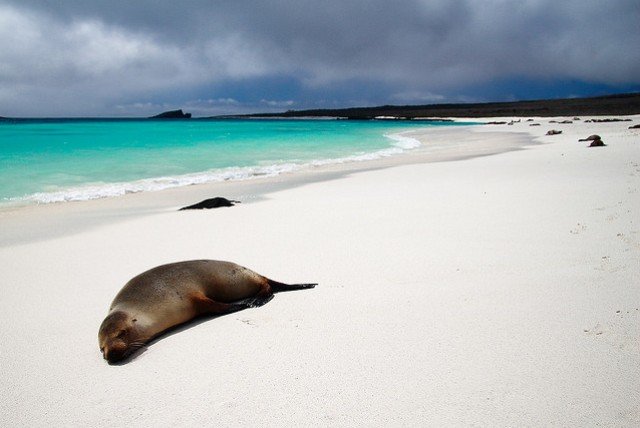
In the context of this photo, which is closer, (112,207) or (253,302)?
(253,302)

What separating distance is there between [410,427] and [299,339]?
101 centimetres

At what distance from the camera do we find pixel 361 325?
279cm

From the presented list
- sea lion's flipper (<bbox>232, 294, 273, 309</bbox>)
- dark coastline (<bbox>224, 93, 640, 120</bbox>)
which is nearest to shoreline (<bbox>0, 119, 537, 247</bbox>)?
sea lion's flipper (<bbox>232, 294, 273, 309</bbox>)

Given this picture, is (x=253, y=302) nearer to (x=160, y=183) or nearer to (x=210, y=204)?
(x=210, y=204)

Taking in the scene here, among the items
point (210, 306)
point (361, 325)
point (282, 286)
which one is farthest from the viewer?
point (282, 286)

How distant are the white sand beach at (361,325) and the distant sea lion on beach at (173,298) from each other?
0.11m

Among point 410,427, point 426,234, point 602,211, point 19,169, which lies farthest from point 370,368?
point 19,169

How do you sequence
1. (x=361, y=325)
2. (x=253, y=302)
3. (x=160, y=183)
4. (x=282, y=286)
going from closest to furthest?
(x=361, y=325)
(x=253, y=302)
(x=282, y=286)
(x=160, y=183)

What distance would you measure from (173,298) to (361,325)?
142 centimetres

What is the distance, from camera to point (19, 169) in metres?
14.5

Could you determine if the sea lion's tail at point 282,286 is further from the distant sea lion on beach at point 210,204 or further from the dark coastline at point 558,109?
the dark coastline at point 558,109

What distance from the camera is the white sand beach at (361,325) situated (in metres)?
2.00

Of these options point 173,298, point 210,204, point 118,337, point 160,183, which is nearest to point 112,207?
point 210,204

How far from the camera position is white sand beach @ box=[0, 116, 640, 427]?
2.00 meters
